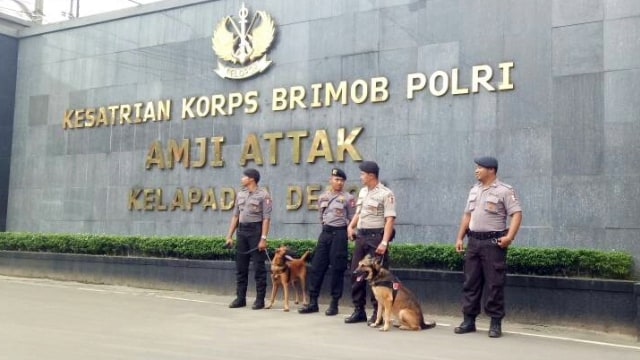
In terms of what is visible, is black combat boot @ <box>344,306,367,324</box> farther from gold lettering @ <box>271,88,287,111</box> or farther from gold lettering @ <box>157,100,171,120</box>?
gold lettering @ <box>157,100,171,120</box>

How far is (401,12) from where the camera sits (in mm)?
9930

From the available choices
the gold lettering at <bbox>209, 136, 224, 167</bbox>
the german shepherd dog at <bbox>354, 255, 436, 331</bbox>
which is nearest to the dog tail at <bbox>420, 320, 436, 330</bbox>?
the german shepherd dog at <bbox>354, 255, 436, 331</bbox>

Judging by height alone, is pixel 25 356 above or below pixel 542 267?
below

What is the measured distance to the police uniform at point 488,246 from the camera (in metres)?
6.62

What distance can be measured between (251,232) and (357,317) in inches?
72.0

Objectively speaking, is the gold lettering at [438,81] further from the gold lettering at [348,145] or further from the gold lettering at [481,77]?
the gold lettering at [348,145]

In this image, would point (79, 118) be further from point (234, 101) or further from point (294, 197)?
point (294, 197)

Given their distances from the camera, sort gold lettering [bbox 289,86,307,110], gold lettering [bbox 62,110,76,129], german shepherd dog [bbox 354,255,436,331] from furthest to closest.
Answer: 1. gold lettering [bbox 62,110,76,129]
2. gold lettering [bbox 289,86,307,110]
3. german shepherd dog [bbox 354,255,436,331]

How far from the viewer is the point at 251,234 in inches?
336

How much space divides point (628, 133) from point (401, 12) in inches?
135

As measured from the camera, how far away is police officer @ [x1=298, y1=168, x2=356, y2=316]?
310 inches

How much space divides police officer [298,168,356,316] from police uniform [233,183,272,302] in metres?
0.72

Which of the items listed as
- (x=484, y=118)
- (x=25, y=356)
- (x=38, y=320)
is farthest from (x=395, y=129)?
(x=25, y=356)

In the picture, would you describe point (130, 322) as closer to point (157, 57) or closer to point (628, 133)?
point (628, 133)
